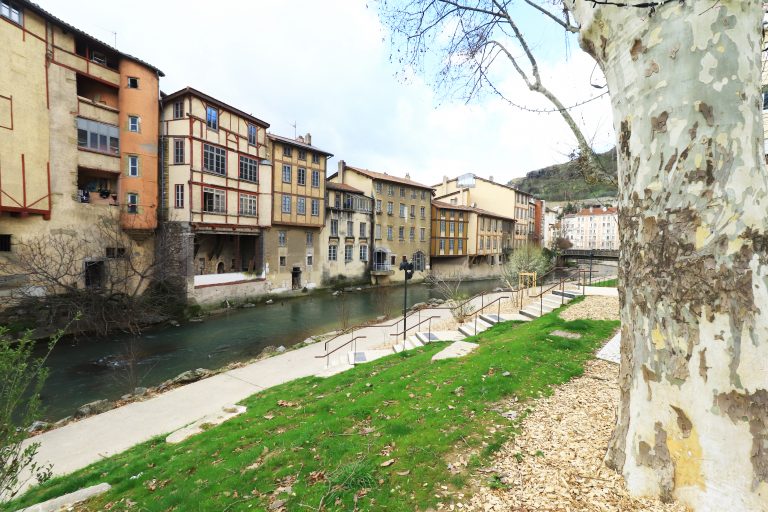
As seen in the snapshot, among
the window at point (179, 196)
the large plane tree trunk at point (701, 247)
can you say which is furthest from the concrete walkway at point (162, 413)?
the window at point (179, 196)

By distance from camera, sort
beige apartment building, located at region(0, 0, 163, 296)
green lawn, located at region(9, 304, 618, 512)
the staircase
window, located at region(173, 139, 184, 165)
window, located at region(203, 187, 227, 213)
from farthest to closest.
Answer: window, located at region(203, 187, 227, 213) → window, located at region(173, 139, 184, 165) → beige apartment building, located at region(0, 0, 163, 296) → the staircase → green lawn, located at region(9, 304, 618, 512)

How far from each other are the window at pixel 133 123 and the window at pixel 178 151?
1.99 meters

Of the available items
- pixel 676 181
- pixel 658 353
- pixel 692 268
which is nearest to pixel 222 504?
pixel 658 353

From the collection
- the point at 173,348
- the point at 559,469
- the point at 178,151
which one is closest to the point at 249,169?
the point at 178,151

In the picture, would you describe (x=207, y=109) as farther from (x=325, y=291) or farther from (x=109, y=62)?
(x=325, y=291)

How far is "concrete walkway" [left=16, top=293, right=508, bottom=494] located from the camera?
7.29 meters

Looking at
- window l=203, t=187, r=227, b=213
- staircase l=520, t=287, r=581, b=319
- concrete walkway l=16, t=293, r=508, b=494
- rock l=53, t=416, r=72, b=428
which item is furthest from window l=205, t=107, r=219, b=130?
staircase l=520, t=287, r=581, b=319

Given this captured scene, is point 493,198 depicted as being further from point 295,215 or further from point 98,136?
point 98,136

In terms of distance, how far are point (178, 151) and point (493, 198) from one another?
41.4m

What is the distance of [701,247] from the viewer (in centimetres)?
244

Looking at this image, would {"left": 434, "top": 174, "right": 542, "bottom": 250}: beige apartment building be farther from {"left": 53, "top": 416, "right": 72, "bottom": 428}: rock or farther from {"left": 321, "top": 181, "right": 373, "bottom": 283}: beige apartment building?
{"left": 53, "top": 416, "right": 72, "bottom": 428}: rock

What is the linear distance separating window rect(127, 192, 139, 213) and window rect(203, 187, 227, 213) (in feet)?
11.8

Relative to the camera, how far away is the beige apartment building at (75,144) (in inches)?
647

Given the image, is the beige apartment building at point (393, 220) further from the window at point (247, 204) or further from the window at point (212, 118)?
the window at point (212, 118)
